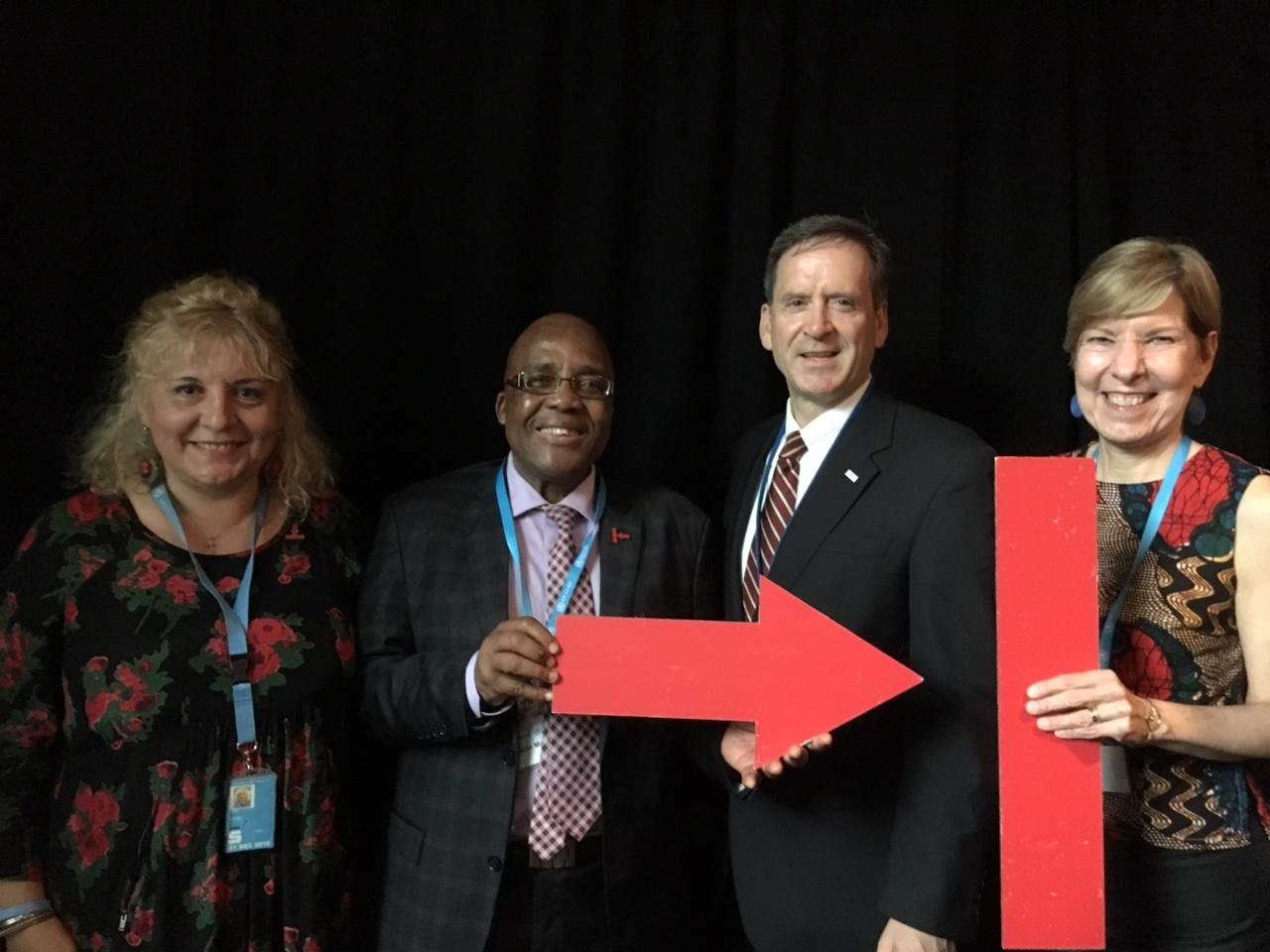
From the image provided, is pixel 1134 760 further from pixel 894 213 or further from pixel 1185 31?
pixel 1185 31

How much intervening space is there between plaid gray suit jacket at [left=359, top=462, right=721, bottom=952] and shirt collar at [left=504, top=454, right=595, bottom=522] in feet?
0.13

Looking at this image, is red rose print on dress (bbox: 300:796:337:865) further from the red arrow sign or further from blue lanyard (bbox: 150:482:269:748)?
the red arrow sign

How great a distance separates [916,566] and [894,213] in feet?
3.44

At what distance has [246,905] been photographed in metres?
1.72

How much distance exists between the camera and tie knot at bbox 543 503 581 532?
190 centimetres

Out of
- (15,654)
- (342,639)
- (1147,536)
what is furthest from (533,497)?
(1147,536)

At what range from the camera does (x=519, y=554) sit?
186 centimetres

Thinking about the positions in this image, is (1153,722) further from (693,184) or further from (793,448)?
(693,184)

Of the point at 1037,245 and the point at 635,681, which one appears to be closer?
the point at 635,681

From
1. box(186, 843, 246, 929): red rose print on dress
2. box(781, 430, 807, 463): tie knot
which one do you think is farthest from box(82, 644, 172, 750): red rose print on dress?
box(781, 430, 807, 463): tie knot

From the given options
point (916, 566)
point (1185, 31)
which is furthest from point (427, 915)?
point (1185, 31)

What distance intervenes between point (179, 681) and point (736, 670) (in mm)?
954

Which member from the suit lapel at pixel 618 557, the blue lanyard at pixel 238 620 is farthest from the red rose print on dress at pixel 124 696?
the suit lapel at pixel 618 557

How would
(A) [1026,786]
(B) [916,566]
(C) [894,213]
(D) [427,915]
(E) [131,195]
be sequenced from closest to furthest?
(A) [1026,786], (B) [916,566], (D) [427,915], (E) [131,195], (C) [894,213]
